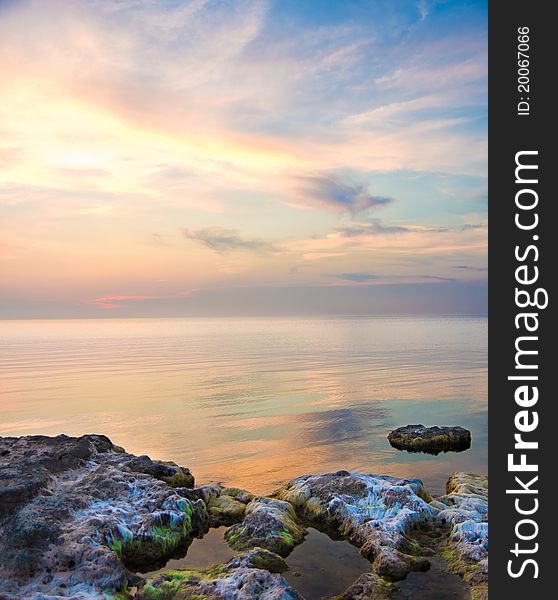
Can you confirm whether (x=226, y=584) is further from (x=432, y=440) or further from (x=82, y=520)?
(x=432, y=440)

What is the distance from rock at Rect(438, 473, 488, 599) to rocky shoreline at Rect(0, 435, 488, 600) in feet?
0.14

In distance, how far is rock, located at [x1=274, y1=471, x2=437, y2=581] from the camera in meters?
13.1

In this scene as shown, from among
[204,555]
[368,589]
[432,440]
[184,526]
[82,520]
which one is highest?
[82,520]

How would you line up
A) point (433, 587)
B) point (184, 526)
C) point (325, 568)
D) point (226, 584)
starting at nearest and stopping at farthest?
point (226, 584), point (433, 587), point (325, 568), point (184, 526)

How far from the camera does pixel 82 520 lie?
14.1 metres

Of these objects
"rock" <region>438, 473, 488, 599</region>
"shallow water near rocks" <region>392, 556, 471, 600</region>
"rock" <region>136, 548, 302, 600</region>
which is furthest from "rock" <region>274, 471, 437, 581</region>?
"rock" <region>136, 548, 302, 600</region>

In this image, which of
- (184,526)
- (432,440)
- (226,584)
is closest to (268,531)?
(184,526)

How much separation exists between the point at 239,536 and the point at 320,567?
2.94 metres

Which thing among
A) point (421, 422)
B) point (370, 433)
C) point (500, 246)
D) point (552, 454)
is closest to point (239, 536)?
point (552, 454)

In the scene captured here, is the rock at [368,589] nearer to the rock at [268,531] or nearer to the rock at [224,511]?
the rock at [268,531]

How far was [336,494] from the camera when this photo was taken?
1730cm

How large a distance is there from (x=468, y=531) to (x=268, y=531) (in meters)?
6.18

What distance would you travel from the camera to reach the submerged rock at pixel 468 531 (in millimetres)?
12367

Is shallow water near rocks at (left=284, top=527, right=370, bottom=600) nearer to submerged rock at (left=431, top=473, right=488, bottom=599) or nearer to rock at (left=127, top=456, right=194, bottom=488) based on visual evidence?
submerged rock at (left=431, top=473, right=488, bottom=599)
